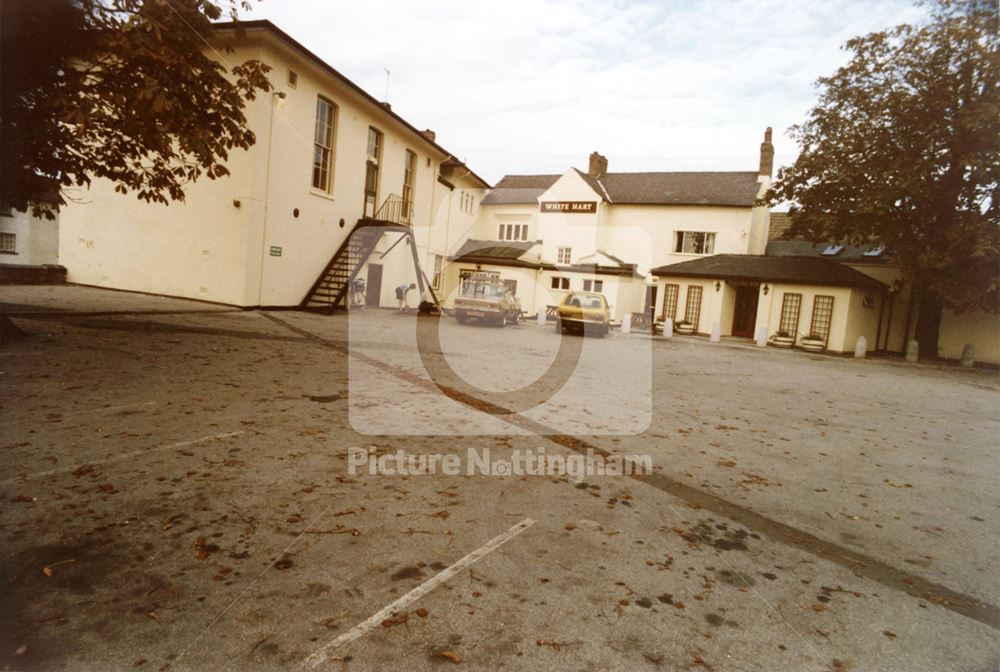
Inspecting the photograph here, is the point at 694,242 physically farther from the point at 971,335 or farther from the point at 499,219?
the point at 971,335

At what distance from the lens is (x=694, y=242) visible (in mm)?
35094

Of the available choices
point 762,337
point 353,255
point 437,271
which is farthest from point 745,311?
point 353,255

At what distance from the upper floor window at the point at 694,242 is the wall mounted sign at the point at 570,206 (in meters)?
6.08

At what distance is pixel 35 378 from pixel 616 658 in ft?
23.7

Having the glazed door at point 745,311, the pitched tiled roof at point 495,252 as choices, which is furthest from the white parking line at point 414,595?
the pitched tiled roof at point 495,252

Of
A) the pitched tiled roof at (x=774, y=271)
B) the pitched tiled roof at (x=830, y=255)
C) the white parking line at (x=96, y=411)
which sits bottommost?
the white parking line at (x=96, y=411)

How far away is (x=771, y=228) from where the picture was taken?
1486 inches

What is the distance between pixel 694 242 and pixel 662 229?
236 cm

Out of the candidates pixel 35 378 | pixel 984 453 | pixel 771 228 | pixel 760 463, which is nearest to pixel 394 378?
pixel 35 378

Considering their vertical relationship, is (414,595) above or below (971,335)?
below

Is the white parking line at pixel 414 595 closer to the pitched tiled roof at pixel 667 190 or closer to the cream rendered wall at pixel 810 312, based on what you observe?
the cream rendered wall at pixel 810 312

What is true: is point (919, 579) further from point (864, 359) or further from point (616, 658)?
point (864, 359)

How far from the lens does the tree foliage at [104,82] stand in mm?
7000

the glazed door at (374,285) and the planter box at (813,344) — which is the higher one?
the glazed door at (374,285)
